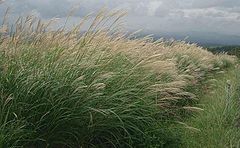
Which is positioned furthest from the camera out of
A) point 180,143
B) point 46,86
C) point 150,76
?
point 150,76

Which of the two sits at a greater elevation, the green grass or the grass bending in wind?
the grass bending in wind

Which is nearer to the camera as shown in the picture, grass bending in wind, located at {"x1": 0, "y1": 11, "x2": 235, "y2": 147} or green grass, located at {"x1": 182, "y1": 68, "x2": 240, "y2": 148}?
grass bending in wind, located at {"x1": 0, "y1": 11, "x2": 235, "y2": 147}

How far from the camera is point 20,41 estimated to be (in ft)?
19.2

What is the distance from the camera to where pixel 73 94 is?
533cm

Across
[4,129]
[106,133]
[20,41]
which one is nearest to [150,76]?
[106,133]

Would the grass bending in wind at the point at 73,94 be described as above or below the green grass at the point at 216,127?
above

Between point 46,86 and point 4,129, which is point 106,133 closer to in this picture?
point 46,86

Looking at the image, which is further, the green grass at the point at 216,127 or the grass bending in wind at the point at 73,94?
the green grass at the point at 216,127

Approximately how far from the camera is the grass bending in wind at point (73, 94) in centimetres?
521

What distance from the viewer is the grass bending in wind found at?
5207 millimetres

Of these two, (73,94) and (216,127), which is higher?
(73,94)

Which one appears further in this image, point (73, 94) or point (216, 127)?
point (216, 127)

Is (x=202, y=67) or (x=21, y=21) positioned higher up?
(x=21, y=21)

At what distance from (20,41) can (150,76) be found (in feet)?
7.01
